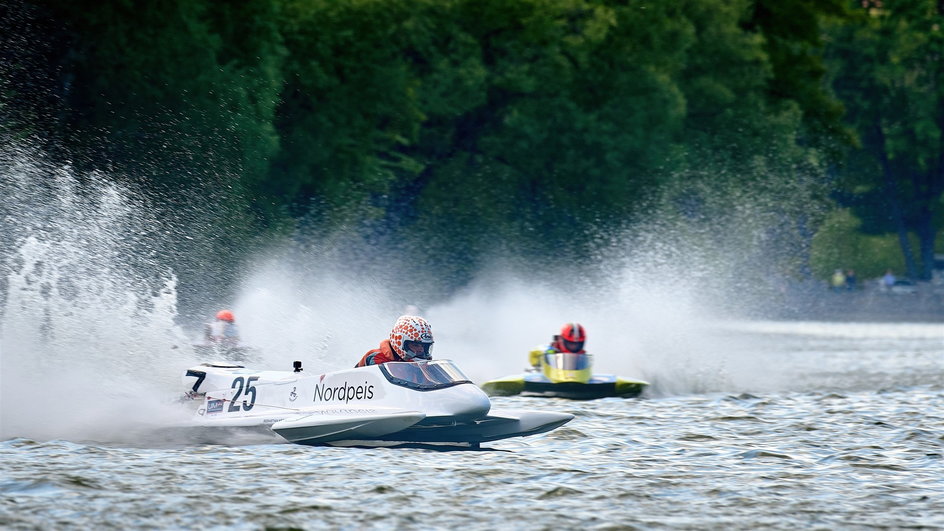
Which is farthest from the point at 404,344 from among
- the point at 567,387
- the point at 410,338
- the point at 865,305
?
the point at 865,305

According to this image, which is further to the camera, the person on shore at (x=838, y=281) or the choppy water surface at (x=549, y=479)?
the person on shore at (x=838, y=281)

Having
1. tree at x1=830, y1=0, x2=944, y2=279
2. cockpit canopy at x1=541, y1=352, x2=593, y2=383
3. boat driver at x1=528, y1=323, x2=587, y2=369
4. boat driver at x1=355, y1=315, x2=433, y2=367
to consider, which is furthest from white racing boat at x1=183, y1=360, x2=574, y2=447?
tree at x1=830, y1=0, x2=944, y2=279

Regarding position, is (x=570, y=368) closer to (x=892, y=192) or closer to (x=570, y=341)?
(x=570, y=341)

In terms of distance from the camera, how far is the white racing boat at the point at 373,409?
48.3 ft

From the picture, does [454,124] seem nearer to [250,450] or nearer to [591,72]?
[591,72]

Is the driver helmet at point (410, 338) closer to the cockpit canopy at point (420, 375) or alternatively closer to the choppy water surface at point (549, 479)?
the cockpit canopy at point (420, 375)

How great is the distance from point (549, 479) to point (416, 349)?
3034mm

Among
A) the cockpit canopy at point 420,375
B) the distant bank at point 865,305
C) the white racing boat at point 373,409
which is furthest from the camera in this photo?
the distant bank at point 865,305

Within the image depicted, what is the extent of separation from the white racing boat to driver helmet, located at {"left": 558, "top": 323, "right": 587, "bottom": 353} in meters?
6.95

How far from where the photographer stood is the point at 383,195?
4388cm

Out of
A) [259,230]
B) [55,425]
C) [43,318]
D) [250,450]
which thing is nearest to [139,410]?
[55,425]

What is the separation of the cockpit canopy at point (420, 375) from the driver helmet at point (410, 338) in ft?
1.31

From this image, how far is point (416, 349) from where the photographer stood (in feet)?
51.3

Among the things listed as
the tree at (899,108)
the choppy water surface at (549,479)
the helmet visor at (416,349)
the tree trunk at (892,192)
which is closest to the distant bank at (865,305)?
the tree trunk at (892,192)
